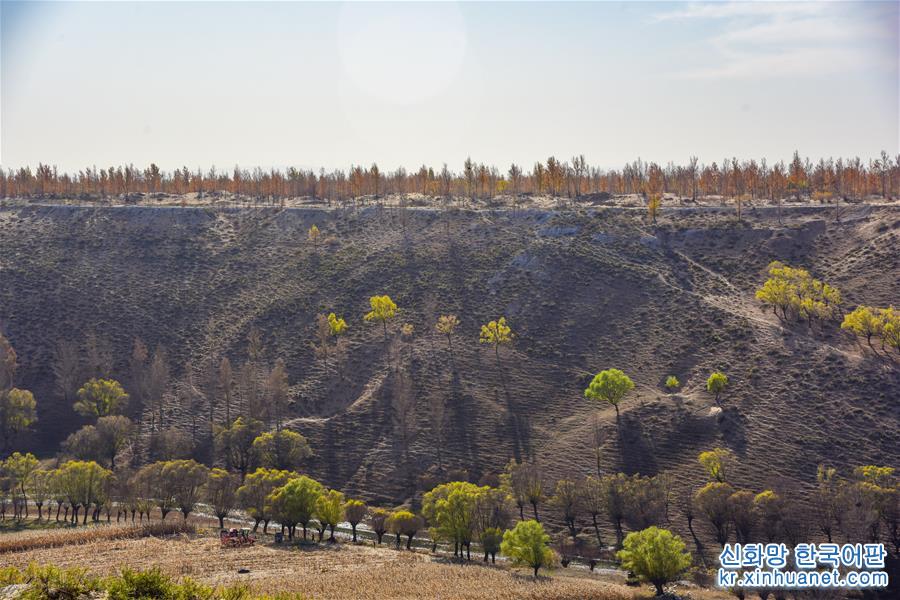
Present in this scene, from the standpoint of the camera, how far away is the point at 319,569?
2101 inches

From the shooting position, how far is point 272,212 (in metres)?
140

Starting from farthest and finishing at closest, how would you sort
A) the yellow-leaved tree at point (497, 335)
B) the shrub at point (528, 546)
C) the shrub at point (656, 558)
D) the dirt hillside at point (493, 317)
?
the yellow-leaved tree at point (497, 335) → the dirt hillside at point (493, 317) → the shrub at point (528, 546) → the shrub at point (656, 558)

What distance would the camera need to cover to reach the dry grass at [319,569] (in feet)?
157

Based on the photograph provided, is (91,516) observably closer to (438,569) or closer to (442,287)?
(438,569)

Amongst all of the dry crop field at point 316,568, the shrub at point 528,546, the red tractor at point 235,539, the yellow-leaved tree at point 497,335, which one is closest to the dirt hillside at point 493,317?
the yellow-leaved tree at point 497,335

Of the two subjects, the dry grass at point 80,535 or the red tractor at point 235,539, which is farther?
the red tractor at point 235,539

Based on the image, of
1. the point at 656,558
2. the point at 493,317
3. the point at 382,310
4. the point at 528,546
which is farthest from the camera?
the point at 493,317

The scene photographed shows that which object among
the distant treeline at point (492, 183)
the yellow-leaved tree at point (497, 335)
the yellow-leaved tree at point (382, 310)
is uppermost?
the distant treeline at point (492, 183)

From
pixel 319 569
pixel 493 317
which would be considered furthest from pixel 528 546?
pixel 493 317

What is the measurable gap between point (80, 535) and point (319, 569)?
2285 cm

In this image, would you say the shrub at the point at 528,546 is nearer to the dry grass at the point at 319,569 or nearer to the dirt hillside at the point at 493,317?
the dry grass at the point at 319,569

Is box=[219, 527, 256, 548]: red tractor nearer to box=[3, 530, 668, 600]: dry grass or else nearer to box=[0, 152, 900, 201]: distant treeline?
box=[3, 530, 668, 600]: dry grass

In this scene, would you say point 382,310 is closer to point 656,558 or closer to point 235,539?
point 235,539

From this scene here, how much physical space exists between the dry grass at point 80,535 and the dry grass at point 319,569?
249mm
